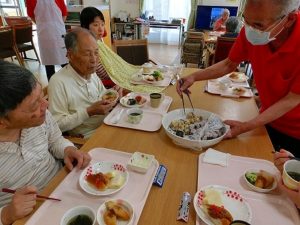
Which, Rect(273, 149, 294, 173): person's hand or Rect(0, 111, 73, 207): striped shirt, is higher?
Rect(273, 149, 294, 173): person's hand

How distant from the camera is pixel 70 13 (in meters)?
4.48

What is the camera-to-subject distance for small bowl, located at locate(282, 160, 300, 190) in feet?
2.74

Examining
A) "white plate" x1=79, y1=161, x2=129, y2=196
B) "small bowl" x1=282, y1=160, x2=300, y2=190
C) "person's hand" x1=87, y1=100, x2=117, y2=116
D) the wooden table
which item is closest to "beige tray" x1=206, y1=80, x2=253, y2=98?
the wooden table

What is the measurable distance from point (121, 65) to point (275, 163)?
1752 millimetres

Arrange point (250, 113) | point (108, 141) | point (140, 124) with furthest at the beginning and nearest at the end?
point (250, 113) < point (140, 124) < point (108, 141)

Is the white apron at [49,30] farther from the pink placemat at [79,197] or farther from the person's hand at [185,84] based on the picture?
the pink placemat at [79,197]

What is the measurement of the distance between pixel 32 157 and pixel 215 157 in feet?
2.74

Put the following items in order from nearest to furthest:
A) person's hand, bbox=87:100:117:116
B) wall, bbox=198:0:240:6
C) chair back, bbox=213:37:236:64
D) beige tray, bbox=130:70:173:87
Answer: person's hand, bbox=87:100:117:116
beige tray, bbox=130:70:173:87
chair back, bbox=213:37:236:64
wall, bbox=198:0:240:6

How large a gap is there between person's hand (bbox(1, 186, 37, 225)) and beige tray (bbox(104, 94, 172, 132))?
0.60m

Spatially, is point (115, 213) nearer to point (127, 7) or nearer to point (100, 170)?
point (100, 170)

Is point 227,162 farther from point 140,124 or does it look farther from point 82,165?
point 82,165

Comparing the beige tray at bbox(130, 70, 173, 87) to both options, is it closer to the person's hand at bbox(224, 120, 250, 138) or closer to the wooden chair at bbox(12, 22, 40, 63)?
the person's hand at bbox(224, 120, 250, 138)

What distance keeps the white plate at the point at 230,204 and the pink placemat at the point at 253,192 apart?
2 centimetres

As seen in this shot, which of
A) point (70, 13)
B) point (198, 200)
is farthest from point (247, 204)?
point (70, 13)
